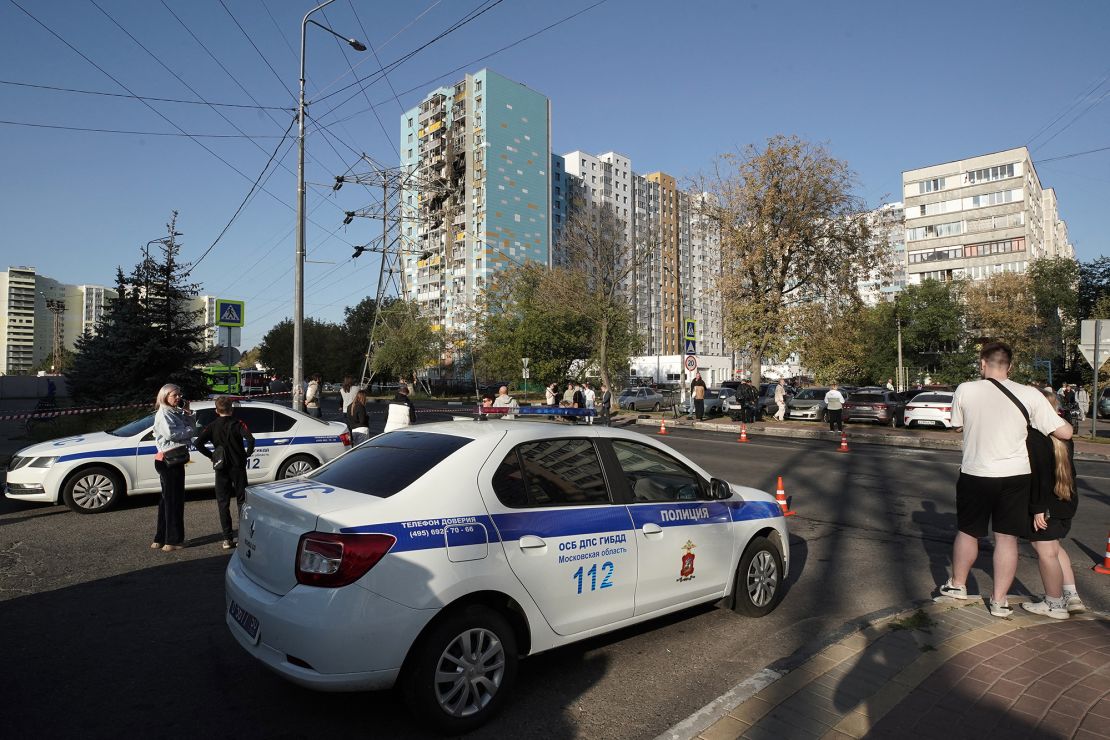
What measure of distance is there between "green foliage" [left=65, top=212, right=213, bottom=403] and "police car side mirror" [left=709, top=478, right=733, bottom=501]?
1679 centimetres

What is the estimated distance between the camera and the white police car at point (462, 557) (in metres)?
3.20

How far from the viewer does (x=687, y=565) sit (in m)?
4.45

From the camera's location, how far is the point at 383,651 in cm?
317

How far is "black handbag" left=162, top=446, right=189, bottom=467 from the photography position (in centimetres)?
699

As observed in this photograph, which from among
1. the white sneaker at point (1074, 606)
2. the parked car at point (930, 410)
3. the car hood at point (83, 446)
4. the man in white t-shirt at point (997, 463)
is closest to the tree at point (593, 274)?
the parked car at point (930, 410)

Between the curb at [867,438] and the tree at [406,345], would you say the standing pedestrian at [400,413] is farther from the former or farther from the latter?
the tree at [406,345]

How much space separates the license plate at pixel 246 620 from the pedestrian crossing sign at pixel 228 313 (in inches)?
620

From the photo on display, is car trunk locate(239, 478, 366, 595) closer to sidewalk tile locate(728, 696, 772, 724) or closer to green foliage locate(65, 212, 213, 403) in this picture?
sidewalk tile locate(728, 696, 772, 724)

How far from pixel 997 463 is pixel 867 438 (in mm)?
18888

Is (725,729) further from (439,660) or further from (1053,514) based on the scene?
(1053,514)

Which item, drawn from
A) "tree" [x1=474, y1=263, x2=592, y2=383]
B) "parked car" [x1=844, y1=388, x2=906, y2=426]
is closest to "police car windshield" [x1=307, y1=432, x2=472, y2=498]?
"parked car" [x1=844, y1=388, x2=906, y2=426]

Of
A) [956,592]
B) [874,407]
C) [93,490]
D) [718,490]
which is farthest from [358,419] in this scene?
[874,407]

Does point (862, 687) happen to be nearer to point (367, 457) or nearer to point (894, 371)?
point (367, 457)

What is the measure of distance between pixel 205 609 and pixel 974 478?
229 inches
